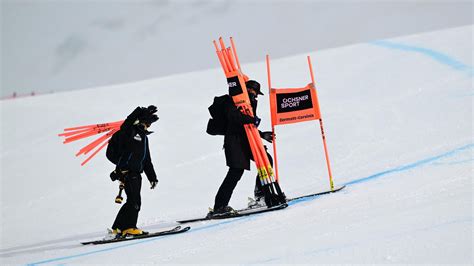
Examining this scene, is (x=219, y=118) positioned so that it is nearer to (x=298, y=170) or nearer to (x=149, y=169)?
(x=149, y=169)

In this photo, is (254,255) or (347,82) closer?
(254,255)

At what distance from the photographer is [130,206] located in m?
6.21

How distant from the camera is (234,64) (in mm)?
6594

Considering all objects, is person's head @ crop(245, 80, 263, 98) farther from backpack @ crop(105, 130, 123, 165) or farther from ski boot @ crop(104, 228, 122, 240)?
ski boot @ crop(104, 228, 122, 240)

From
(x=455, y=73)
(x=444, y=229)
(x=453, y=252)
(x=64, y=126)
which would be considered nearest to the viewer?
(x=453, y=252)

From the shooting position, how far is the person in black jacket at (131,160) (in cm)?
613

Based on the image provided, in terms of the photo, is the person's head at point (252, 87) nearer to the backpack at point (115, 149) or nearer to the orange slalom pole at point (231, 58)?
the orange slalom pole at point (231, 58)

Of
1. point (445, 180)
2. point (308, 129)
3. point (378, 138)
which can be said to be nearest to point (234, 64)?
point (445, 180)

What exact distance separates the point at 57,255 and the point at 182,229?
3.81 feet

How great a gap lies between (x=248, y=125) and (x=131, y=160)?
1.20 metres

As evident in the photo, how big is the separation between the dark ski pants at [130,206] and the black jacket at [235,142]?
0.92 m

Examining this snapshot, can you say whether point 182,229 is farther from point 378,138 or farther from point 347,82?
point 347,82

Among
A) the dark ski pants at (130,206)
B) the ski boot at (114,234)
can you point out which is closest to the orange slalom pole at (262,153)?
the dark ski pants at (130,206)

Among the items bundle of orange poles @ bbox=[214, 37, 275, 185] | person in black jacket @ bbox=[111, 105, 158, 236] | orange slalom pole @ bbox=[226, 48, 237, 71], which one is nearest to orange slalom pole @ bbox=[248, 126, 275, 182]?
bundle of orange poles @ bbox=[214, 37, 275, 185]
